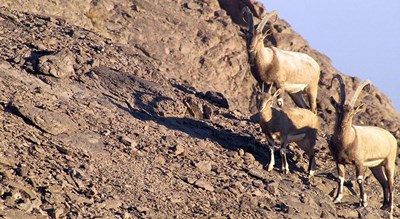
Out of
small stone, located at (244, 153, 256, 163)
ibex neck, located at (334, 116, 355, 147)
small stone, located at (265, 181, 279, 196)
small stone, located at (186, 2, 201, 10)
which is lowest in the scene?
small stone, located at (186, 2, 201, 10)

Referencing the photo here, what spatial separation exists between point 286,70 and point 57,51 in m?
5.70

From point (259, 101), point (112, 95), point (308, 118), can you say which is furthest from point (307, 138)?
point (112, 95)

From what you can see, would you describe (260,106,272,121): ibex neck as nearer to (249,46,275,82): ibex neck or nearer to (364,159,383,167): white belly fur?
(249,46,275,82): ibex neck

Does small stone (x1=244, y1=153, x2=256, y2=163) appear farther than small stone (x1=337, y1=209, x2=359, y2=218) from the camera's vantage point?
Yes

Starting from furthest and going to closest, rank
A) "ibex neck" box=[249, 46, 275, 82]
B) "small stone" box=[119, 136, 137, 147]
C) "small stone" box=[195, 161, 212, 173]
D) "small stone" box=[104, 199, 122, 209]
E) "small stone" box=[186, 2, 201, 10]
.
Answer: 1. "small stone" box=[186, 2, 201, 10]
2. "ibex neck" box=[249, 46, 275, 82]
3. "small stone" box=[195, 161, 212, 173]
4. "small stone" box=[119, 136, 137, 147]
5. "small stone" box=[104, 199, 122, 209]

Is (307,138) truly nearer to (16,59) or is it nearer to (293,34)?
(16,59)

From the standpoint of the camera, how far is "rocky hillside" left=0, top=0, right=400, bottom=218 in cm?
1459

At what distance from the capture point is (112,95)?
19031mm

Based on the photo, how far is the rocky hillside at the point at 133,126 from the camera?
14.6 m

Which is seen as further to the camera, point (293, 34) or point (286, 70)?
point (293, 34)

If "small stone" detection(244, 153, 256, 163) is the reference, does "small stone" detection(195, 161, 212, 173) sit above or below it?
above

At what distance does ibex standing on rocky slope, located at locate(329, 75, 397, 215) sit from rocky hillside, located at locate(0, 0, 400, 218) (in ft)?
1.93

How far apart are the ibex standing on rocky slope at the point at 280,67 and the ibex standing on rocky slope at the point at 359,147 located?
2458mm

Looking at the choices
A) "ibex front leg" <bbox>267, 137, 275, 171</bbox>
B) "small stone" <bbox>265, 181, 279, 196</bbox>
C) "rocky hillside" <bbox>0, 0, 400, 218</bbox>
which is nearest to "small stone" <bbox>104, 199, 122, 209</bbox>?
"rocky hillside" <bbox>0, 0, 400, 218</bbox>
